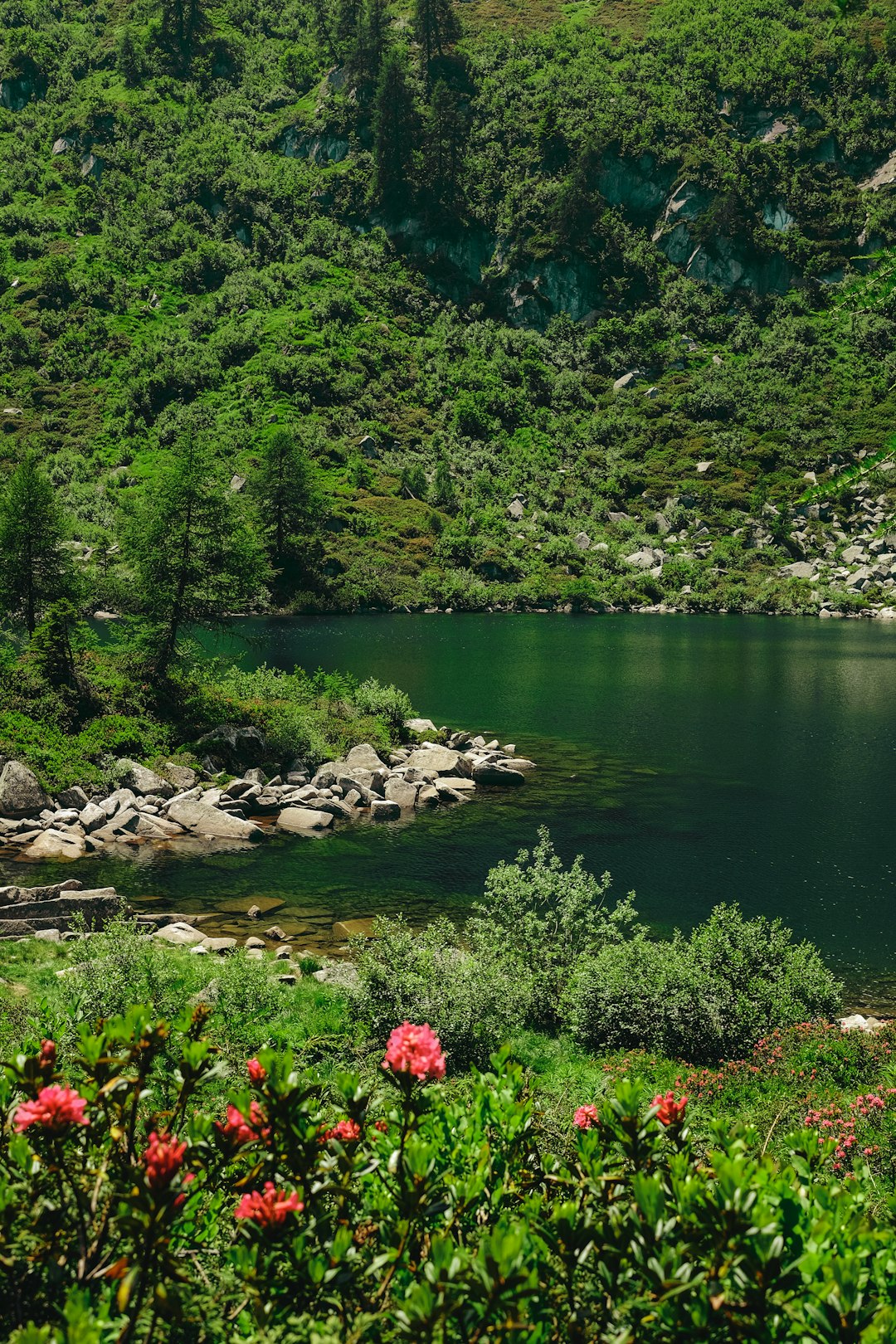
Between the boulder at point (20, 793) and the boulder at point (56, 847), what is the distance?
2373 millimetres

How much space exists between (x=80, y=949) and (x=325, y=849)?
15541 millimetres

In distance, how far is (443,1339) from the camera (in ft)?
10.1

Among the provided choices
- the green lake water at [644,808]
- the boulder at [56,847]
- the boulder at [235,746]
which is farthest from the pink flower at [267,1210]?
the boulder at [235,746]

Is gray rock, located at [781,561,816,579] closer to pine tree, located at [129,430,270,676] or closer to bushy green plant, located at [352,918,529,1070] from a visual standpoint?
pine tree, located at [129,430,270,676]

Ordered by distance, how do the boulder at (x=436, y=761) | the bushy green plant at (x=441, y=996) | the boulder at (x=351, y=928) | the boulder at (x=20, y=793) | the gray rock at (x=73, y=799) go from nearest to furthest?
the bushy green plant at (x=441, y=996), the boulder at (x=351, y=928), the boulder at (x=20, y=793), the gray rock at (x=73, y=799), the boulder at (x=436, y=761)

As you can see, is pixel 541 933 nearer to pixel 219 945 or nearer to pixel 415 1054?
pixel 219 945

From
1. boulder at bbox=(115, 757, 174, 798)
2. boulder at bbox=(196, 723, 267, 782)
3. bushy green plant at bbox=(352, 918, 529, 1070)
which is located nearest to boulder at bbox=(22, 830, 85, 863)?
boulder at bbox=(115, 757, 174, 798)

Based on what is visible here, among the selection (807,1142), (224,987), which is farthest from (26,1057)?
(224,987)

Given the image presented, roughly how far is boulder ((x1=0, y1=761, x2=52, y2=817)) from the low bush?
30.9 meters

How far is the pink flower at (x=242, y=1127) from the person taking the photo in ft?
12.3

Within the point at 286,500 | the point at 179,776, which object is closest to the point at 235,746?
the point at 179,776

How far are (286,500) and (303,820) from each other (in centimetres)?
8885

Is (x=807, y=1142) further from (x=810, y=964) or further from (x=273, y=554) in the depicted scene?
(x=273, y=554)

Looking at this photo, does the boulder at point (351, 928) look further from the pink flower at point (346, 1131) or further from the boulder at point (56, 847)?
the pink flower at point (346, 1131)
